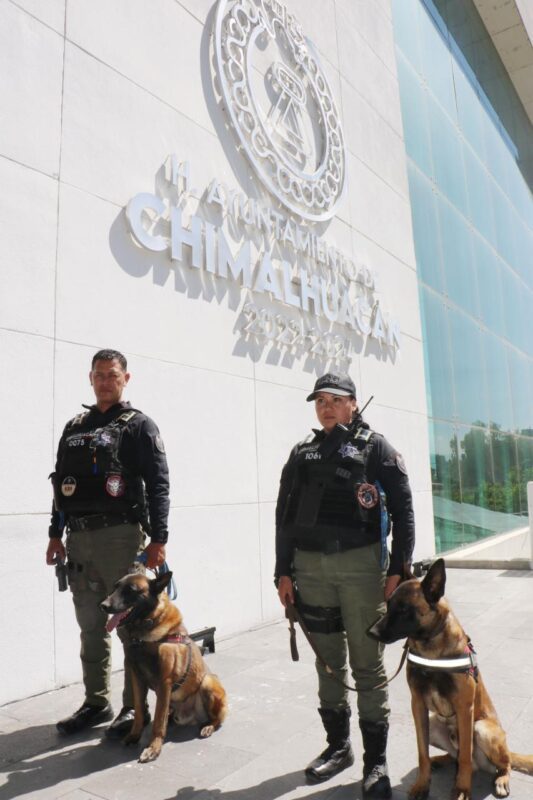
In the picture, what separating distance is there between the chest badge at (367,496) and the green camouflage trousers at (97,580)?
1377 millimetres

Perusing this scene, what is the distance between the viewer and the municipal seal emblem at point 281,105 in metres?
6.74

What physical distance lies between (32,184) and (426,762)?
4.44 m

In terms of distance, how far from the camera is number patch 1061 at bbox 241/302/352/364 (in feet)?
21.2

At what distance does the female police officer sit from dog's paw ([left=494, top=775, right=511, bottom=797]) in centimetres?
47

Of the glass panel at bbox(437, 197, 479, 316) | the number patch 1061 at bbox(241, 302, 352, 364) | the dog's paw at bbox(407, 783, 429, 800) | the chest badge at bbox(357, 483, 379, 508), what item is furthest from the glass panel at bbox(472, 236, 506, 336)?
the dog's paw at bbox(407, 783, 429, 800)

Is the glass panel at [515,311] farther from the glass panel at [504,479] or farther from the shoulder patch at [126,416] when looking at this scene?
the shoulder patch at [126,416]

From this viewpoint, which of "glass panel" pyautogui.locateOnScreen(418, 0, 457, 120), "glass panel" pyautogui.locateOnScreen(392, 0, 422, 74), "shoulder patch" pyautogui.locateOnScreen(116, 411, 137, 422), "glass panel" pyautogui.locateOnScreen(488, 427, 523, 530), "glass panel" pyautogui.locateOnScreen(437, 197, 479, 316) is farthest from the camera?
"glass panel" pyautogui.locateOnScreen(488, 427, 523, 530)

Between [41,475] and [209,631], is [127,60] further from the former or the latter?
[209,631]

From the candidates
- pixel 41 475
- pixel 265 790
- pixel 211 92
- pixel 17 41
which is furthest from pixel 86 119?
pixel 265 790

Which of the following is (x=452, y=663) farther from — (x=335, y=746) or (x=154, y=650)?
(x=154, y=650)

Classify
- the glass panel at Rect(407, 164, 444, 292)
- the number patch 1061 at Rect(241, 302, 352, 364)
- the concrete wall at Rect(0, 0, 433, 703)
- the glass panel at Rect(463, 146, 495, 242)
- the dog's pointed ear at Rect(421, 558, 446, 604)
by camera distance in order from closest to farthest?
the dog's pointed ear at Rect(421, 558, 446, 604) < the concrete wall at Rect(0, 0, 433, 703) < the number patch 1061 at Rect(241, 302, 352, 364) < the glass panel at Rect(407, 164, 444, 292) < the glass panel at Rect(463, 146, 495, 242)

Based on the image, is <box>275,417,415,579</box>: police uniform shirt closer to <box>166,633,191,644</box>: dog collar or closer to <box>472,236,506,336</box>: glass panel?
<box>166,633,191,644</box>: dog collar

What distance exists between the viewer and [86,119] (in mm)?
4957

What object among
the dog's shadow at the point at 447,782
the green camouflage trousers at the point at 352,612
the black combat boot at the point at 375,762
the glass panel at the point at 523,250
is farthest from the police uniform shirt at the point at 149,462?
the glass panel at the point at 523,250
